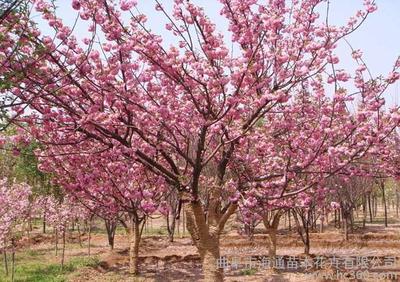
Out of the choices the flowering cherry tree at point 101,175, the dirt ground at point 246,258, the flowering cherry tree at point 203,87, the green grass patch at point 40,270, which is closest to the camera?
the flowering cherry tree at point 203,87

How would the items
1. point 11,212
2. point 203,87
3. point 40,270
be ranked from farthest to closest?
1. point 40,270
2. point 11,212
3. point 203,87

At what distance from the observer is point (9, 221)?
15195 millimetres

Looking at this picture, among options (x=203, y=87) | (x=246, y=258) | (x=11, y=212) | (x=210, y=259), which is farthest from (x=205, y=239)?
(x=246, y=258)

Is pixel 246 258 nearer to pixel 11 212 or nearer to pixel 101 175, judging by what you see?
pixel 11 212

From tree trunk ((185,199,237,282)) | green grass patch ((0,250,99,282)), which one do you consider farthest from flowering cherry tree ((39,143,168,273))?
green grass patch ((0,250,99,282))

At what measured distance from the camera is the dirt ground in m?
13.8

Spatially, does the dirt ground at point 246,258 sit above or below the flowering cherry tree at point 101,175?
below

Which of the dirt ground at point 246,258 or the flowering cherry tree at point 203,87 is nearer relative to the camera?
the flowering cherry tree at point 203,87

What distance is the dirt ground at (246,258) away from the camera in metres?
13.8

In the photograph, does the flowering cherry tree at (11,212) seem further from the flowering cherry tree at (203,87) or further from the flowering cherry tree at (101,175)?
the flowering cherry tree at (203,87)

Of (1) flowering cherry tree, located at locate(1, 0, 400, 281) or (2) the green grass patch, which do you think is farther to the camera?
(2) the green grass patch

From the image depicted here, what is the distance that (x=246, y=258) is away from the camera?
716 inches

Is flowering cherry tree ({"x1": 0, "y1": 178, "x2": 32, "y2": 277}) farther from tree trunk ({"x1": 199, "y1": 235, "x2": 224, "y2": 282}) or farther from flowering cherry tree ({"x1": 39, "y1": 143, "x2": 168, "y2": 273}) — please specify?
tree trunk ({"x1": 199, "y1": 235, "x2": 224, "y2": 282})

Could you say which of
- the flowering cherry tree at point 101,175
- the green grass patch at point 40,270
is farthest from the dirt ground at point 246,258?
the flowering cherry tree at point 101,175
